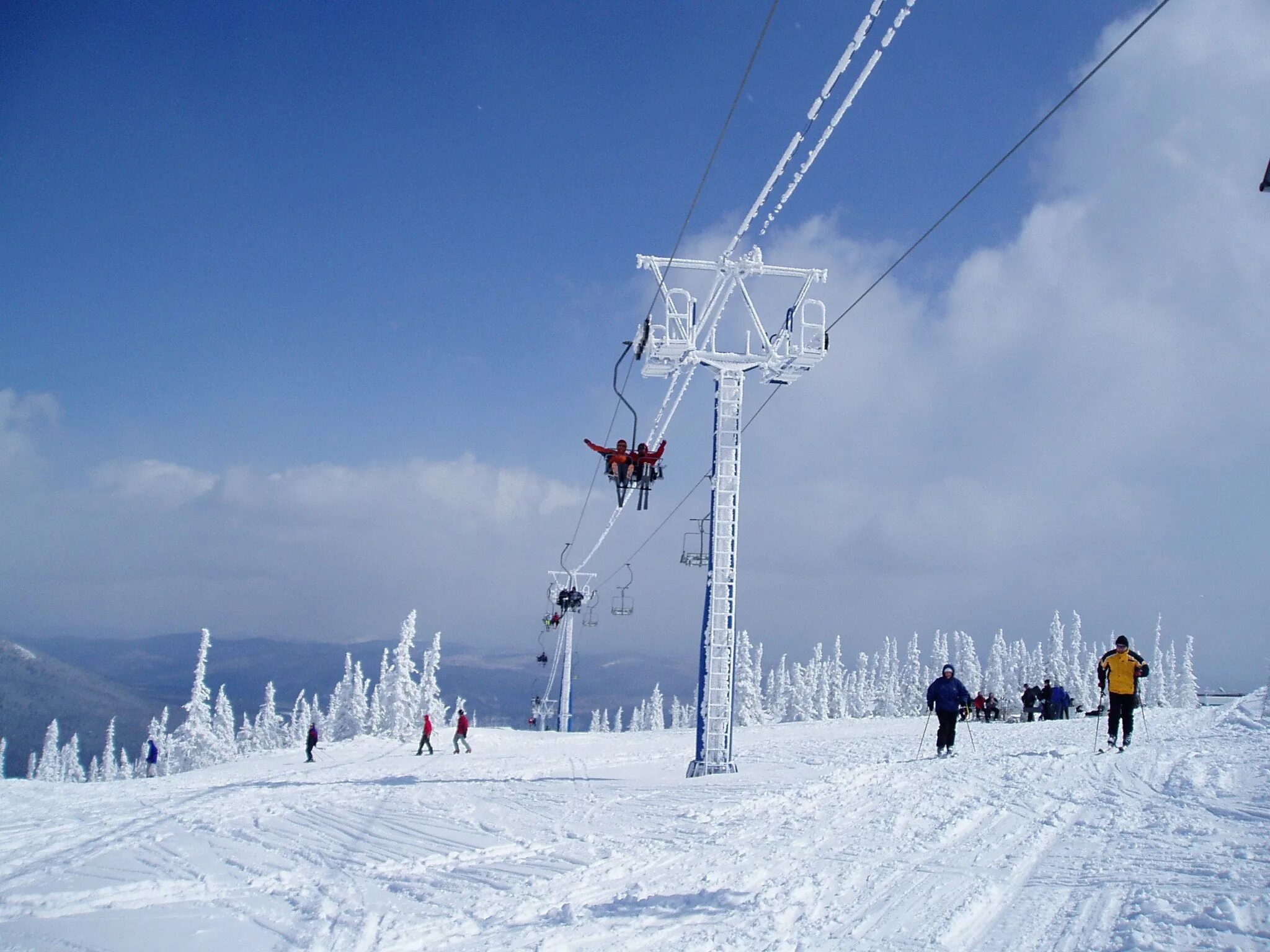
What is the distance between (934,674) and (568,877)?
9421cm

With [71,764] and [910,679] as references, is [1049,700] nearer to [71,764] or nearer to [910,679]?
[910,679]

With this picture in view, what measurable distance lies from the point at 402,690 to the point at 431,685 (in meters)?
6.01

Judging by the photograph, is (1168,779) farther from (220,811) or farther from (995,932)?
(220,811)

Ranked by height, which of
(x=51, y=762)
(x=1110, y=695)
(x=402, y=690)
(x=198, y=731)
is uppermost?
(x=1110, y=695)

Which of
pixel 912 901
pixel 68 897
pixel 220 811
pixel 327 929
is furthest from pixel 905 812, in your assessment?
pixel 220 811

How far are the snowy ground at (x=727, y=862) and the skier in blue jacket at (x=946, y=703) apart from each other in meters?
0.56

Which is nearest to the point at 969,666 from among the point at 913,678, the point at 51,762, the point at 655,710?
the point at 913,678

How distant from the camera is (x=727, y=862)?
7.10 m

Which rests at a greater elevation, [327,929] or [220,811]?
[327,929]

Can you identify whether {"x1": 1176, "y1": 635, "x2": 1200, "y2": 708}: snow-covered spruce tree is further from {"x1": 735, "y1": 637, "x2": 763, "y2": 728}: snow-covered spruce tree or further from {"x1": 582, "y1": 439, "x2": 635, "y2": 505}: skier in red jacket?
{"x1": 582, "y1": 439, "x2": 635, "y2": 505}: skier in red jacket

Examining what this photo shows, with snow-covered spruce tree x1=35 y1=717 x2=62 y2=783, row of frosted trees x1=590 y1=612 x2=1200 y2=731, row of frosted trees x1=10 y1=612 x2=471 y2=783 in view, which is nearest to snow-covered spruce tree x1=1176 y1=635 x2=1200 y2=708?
row of frosted trees x1=590 y1=612 x2=1200 y2=731

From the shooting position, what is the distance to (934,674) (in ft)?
303

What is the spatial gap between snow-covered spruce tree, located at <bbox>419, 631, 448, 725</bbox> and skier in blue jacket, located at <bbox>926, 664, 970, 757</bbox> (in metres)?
59.9

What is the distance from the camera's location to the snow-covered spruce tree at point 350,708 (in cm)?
7219
